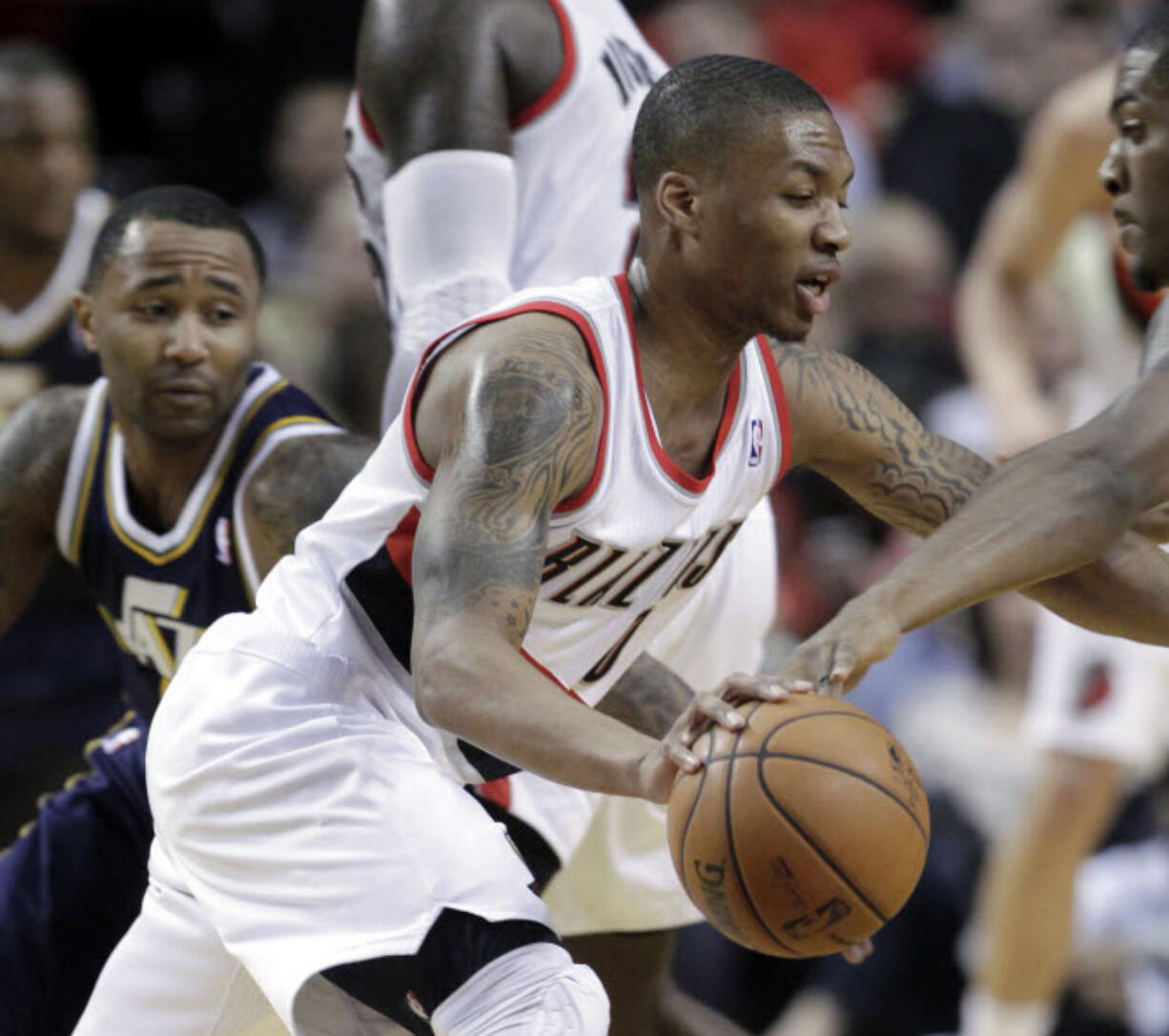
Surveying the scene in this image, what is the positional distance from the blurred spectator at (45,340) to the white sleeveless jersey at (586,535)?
250 centimetres

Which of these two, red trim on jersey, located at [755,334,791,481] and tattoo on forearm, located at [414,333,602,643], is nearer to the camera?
tattoo on forearm, located at [414,333,602,643]

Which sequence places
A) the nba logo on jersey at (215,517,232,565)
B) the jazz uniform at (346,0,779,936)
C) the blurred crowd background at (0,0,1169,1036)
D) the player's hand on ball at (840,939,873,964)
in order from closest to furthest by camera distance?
the player's hand on ball at (840,939,873,964) < the nba logo on jersey at (215,517,232,565) < the jazz uniform at (346,0,779,936) < the blurred crowd background at (0,0,1169,1036)

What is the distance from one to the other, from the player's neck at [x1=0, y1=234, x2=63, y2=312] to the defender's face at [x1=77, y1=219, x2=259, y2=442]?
1.75 m

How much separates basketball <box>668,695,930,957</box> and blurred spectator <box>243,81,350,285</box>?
6.49 m

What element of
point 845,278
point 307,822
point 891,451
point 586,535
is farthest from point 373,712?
point 845,278

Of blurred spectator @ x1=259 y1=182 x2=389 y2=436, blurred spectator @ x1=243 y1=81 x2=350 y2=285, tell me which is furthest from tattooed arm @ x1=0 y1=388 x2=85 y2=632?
blurred spectator @ x1=243 y1=81 x2=350 y2=285

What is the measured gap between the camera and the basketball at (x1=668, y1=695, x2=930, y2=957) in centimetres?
311

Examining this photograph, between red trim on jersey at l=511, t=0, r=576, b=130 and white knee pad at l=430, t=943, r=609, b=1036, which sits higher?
red trim on jersey at l=511, t=0, r=576, b=130

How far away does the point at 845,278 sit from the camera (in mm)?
9062

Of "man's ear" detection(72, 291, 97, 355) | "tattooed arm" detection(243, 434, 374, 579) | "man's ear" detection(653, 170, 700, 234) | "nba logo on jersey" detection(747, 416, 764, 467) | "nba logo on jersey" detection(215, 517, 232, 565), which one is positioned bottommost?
"nba logo on jersey" detection(215, 517, 232, 565)

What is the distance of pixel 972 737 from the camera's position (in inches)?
282

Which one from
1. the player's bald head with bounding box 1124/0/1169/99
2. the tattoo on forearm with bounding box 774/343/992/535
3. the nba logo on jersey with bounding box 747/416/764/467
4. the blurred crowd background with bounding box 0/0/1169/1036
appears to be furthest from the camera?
the blurred crowd background with bounding box 0/0/1169/1036

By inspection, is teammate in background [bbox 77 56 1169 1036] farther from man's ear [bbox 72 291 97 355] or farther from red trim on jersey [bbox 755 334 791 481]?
man's ear [bbox 72 291 97 355]

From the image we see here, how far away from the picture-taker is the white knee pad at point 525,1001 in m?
3.31
